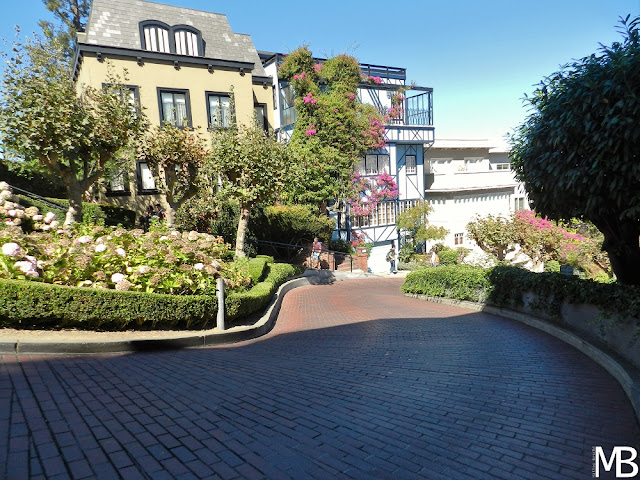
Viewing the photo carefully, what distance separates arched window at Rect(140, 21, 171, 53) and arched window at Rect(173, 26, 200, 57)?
1.42 ft

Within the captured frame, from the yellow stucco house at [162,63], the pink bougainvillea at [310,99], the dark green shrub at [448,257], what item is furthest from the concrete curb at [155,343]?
the dark green shrub at [448,257]

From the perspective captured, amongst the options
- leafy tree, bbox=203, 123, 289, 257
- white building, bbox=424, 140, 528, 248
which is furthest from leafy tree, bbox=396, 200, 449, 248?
leafy tree, bbox=203, 123, 289, 257

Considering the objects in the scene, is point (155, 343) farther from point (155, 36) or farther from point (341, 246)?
point (341, 246)

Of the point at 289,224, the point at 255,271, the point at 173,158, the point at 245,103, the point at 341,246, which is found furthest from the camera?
the point at 341,246

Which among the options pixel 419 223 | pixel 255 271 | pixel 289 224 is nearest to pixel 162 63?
A: pixel 289 224

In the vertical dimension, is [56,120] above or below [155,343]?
above

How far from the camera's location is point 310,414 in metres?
4.09

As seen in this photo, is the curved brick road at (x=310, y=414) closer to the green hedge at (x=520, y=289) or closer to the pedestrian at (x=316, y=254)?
the green hedge at (x=520, y=289)

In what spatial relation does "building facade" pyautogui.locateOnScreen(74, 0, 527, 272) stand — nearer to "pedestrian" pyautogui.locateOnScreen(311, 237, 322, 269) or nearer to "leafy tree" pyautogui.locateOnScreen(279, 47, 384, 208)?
"leafy tree" pyautogui.locateOnScreen(279, 47, 384, 208)

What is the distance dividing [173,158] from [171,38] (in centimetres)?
993

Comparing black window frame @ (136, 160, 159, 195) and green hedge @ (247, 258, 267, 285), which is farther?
black window frame @ (136, 160, 159, 195)

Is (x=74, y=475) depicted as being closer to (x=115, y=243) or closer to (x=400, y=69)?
(x=115, y=243)

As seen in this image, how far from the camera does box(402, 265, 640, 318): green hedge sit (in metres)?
6.59

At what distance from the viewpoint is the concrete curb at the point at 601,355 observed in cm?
497
